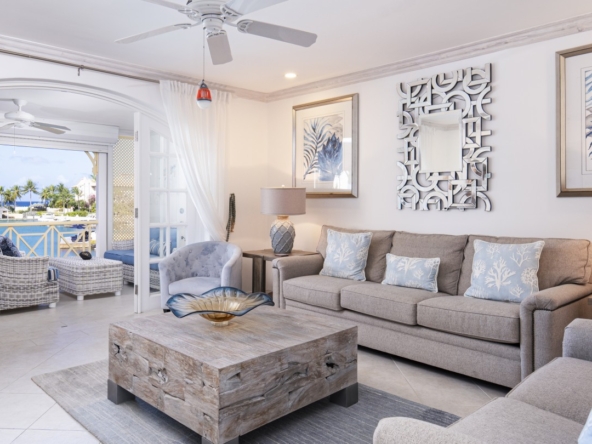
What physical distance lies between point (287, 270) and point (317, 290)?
46 cm

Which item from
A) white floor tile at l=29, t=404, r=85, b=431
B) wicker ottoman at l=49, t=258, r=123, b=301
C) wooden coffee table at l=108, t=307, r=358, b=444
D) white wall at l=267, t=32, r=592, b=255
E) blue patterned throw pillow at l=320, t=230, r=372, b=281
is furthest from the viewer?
wicker ottoman at l=49, t=258, r=123, b=301

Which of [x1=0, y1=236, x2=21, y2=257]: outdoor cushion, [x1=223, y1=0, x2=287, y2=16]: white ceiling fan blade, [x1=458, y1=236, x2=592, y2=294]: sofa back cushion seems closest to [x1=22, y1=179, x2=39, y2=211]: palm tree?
[x1=0, y1=236, x2=21, y2=257]: outdoor cushion

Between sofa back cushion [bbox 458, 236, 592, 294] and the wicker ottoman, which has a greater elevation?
sofa back cushion [bbox 458, 236, 592, 294]

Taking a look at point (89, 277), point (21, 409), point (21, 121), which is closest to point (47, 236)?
point (21, 121)

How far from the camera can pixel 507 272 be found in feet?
10.5

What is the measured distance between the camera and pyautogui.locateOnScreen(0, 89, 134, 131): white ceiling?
588 centimetres

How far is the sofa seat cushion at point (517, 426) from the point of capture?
4.74 ft

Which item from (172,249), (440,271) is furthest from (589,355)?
(172,249)

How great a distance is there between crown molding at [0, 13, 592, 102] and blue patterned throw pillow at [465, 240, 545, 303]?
1572 millimetres

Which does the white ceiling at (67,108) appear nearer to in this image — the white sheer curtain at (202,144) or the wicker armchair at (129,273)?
the white sheer curtain at (202,144)

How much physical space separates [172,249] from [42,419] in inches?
108

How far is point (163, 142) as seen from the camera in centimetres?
505

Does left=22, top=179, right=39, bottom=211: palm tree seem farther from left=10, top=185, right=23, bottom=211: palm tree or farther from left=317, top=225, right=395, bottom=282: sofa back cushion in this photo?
left=317, top=225, right=395, bottom=282: sofa back cushion

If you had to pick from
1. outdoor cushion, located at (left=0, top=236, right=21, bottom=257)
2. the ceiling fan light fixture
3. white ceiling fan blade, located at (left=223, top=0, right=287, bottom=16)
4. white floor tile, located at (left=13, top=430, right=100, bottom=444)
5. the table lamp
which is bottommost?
white floor tile, located at (left=13, top=430, right=100, bottom=444)
